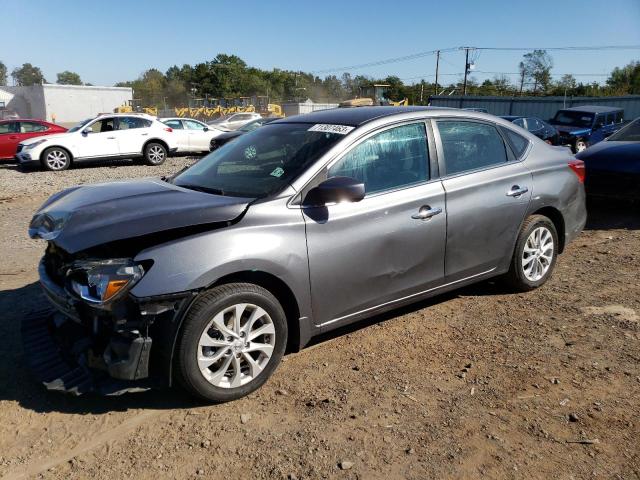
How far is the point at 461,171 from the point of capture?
423 centimetres

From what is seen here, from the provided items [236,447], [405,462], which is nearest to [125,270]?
[236,447]

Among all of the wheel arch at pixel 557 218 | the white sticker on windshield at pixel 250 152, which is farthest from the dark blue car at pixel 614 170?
the white sticker on windshield at pixel 250 152

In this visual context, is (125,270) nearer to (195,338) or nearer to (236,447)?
(195,338)

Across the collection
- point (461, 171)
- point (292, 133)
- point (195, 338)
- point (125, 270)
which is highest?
point (292, 133)

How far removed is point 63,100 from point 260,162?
60182 mm

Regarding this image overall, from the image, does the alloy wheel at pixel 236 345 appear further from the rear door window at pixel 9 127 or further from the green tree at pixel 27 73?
the green tree at pixel 27 73

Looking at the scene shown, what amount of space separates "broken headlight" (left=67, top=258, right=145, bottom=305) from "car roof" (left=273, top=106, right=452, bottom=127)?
1857 millimetres

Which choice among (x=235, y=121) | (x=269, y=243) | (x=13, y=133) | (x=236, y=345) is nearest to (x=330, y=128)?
(x=269, y=243)

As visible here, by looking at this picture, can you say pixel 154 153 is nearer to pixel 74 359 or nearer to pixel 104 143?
pixel 104 143

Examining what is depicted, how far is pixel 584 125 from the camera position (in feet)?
61.6

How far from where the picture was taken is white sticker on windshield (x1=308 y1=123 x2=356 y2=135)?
3785 millimetres

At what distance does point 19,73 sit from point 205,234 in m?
176

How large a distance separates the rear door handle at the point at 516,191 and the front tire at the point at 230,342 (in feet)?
7.61

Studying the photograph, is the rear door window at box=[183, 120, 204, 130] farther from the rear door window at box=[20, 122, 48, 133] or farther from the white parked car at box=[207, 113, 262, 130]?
the white parked car at box=[207, 113, 262, 130]
